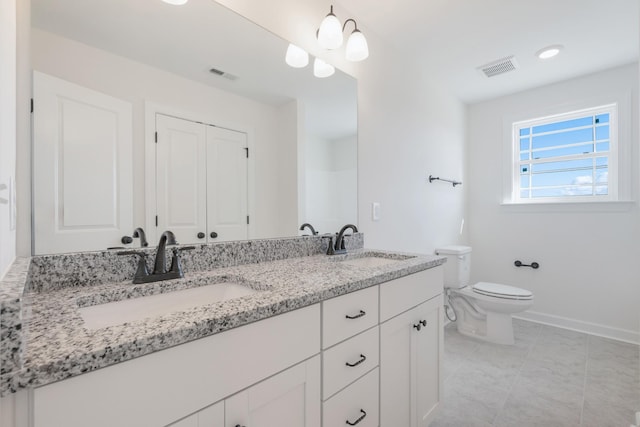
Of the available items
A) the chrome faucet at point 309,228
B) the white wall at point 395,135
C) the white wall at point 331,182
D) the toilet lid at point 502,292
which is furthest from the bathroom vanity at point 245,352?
the toilet lid at point 502,292

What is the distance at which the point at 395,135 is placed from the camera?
2.30 metres

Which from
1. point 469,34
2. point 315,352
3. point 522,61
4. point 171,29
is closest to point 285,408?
point 315,352

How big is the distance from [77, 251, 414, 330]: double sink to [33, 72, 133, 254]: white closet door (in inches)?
9.4

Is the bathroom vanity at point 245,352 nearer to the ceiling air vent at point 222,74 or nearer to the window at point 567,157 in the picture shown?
the ceiling air vent at point 222,74

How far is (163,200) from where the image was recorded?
1112mm

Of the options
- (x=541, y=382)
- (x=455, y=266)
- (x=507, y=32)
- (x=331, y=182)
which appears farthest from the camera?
(x=455, y=266)

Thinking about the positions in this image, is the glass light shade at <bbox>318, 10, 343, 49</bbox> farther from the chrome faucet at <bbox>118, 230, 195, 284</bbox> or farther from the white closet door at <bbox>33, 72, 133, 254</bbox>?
the chrome faucet at <bbox>118, 230, 195, 284</bbox>

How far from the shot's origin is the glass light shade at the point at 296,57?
1.57 metres

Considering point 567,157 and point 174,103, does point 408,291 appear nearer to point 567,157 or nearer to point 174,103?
point 174,103

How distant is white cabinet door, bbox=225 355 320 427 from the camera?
69 centimetres

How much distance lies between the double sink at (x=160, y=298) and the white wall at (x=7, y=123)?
0.72 feet

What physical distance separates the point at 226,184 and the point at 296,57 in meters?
0.82

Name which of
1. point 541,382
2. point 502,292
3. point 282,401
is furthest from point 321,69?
point 541,382

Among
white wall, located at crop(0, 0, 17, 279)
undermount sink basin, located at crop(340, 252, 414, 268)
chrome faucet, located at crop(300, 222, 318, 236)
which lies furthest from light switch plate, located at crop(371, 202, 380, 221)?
white wall, located at crop(0, 0, 17, 279)
